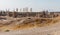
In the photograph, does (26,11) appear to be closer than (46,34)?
No

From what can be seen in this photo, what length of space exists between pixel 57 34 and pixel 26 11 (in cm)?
8666

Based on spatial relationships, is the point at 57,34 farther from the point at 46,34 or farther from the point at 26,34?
the point at 26,34

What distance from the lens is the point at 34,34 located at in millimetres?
17344

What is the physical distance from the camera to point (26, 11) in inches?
4031

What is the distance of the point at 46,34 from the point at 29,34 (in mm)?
1868

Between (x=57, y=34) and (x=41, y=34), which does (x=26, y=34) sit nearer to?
(x=41, y=34)

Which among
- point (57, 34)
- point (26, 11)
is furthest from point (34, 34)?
point (26, 11)

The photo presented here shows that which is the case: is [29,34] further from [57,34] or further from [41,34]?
[57,34]

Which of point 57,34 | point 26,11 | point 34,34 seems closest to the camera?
point 57,34

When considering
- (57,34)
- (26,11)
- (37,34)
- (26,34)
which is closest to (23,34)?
(26,34)

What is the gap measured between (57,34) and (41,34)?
2.03m

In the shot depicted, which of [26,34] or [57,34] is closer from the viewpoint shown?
[57,34]

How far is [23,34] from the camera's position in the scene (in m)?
17.6

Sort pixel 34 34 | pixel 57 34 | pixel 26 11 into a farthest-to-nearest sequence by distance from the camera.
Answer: pixel 26 11
pixel 34 34
pixel 57 34
